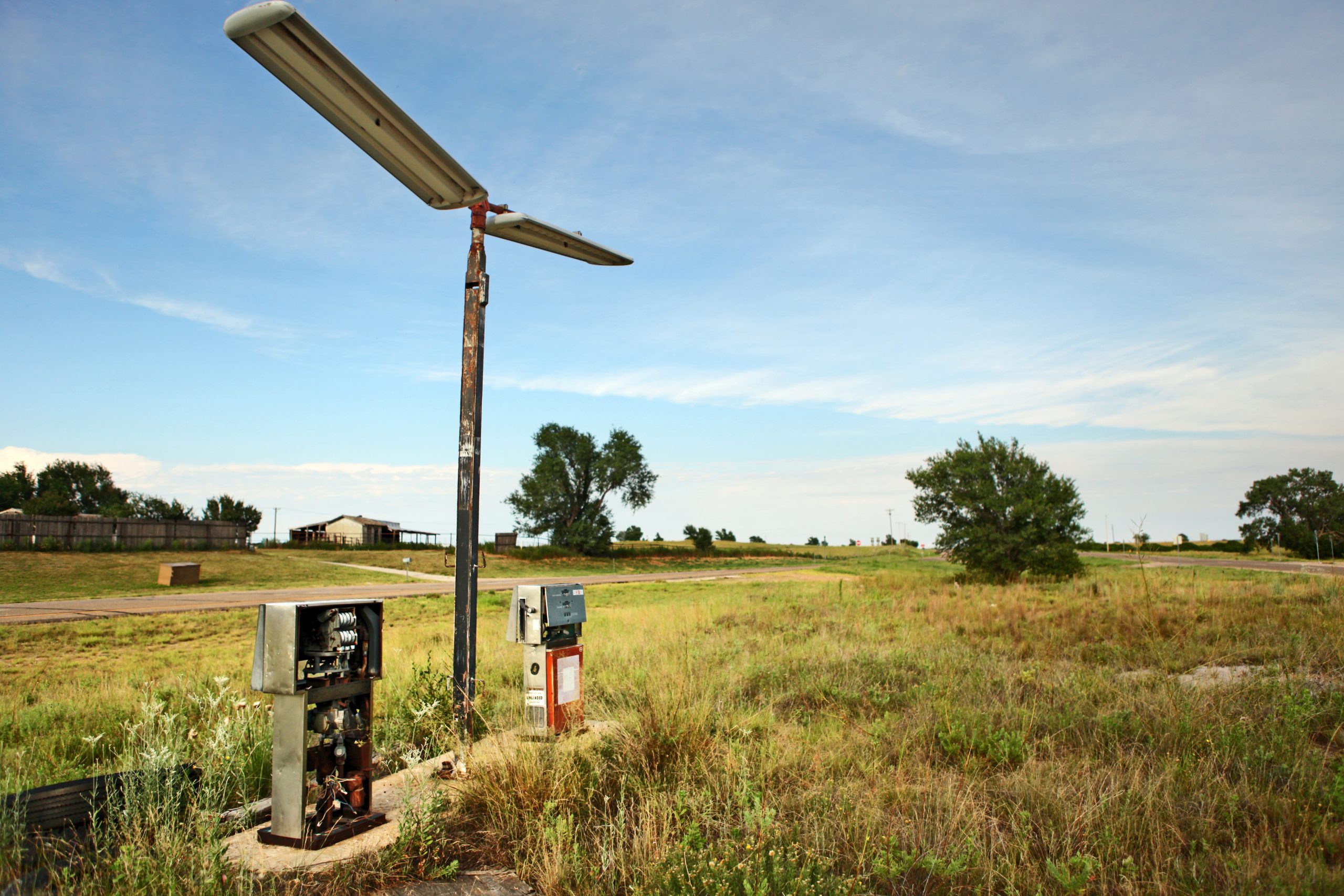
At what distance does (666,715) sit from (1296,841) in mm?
3556

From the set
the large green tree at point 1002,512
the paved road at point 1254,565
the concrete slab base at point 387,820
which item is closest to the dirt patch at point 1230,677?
the concrete slab base at point 387,820

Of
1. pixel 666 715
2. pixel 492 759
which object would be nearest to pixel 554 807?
pixel 492 759

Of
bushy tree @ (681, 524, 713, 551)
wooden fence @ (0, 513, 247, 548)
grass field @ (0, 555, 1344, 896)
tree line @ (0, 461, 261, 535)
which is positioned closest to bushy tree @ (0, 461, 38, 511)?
tree line @ (0, 461, 261, 535)

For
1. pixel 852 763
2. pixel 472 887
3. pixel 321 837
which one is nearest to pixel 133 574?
pixel 321 837

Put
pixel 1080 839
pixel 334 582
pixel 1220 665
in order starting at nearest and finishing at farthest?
1. pixel 1080 839
2. pixel 1220 665
3. pixel 334 582

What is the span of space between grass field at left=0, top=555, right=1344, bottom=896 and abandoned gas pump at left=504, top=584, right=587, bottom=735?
359 mm

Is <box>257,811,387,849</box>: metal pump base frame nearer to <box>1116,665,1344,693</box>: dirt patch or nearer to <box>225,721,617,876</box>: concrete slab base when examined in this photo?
<box>225,721,617,876</box>: concrete slab base

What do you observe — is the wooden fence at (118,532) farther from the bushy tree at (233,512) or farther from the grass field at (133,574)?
the bushy tree at (233,512)

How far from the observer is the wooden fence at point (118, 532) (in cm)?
3672

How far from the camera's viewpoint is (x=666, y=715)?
5.31m

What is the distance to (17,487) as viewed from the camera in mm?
77375

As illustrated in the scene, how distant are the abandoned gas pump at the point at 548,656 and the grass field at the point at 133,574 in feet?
75.5

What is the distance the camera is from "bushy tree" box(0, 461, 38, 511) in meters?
75.6

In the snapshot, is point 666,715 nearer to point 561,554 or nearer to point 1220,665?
point 1220,665
